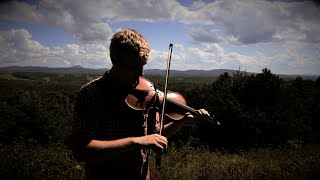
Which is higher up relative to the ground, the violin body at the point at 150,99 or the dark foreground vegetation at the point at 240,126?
the violin body at the point at 150,99

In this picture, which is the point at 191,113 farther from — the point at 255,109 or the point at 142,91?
the point at 255,109

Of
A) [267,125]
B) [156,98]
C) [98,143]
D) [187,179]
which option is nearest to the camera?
[98,143]

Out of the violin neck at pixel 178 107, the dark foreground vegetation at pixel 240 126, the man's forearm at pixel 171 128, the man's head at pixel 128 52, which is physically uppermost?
the man's head at pixel 128 52

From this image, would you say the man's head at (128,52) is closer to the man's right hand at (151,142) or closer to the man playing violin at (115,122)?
the man playing violin at (115,122)

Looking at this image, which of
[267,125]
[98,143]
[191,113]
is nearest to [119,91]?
[98,143]

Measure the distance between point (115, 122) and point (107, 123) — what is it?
Answer: 0.18 ft

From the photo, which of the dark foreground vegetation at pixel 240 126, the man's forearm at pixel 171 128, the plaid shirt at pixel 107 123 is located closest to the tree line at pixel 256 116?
the dark foreground vegetation at pixel 240 126

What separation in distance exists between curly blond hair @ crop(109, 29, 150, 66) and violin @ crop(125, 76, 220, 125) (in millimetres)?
287

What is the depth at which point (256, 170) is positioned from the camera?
8648 mm

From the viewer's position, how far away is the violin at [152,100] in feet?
6.44

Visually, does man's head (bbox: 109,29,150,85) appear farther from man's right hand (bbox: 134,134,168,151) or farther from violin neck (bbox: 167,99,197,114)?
violin neck (bbox: 167,99,197,114)

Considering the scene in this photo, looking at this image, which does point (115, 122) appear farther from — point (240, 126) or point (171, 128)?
point (240, 126)

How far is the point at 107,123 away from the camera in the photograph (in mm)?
1796

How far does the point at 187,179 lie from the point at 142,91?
19.8 feet
